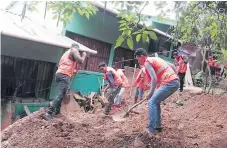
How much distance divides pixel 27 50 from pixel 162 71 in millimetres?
4518

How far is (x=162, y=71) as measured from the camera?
4629 millimetres

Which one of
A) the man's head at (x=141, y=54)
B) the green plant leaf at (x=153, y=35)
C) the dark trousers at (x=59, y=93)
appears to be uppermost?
the green plant leaf at (x=153, y=35)

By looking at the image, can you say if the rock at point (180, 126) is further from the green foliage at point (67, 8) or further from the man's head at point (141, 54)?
the green foliage at point (67, 8)

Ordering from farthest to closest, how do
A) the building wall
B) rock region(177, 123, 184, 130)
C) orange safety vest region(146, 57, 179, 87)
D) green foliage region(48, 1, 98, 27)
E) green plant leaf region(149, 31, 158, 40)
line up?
1. the building wall
2. rock region(177, 123, 184, 130)
3. orange safety vest region(146, 57, 179, 87)
4. green foliage region(48, 1, 98, 27)
5. green plant leaf region(149, 31, 158, 40)

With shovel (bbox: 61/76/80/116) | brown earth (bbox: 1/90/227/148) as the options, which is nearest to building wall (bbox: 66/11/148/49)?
shovel (bbox: 61/76/80/116)

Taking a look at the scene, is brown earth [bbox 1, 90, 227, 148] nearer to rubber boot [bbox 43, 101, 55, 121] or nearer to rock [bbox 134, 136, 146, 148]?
rock [bbox 134, 136, 146, 148]

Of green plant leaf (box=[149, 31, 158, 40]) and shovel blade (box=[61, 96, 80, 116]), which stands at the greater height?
green plant leaf (box=[149, 31, 158, 40])

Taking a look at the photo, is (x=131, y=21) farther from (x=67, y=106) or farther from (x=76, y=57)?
(x=67, y=106)

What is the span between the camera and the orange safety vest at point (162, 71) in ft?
15.0

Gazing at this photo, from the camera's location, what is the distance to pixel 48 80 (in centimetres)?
866

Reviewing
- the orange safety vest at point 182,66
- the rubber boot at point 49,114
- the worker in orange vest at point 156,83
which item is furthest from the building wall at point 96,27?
the worker in orange vest at point 156,83

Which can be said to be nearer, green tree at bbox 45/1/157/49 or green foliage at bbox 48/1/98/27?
green tree at bbox 45/1/157/49

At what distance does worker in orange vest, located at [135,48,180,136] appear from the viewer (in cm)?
445

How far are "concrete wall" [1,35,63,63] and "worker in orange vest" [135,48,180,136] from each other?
3.99 m
